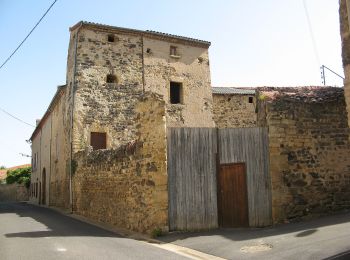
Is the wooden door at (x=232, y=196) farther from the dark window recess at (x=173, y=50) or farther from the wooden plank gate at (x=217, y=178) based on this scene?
the dark window recess at (x=173, y=50)

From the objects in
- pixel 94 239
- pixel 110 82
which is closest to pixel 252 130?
pixel 94 239

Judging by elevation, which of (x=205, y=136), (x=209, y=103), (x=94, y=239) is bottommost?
(x=94, y=239)

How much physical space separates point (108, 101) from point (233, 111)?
8643mm

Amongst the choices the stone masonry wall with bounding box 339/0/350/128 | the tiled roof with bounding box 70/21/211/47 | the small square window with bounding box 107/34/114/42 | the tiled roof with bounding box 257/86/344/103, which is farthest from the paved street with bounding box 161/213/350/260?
the tiled roof with bounding box 70/21/211/47

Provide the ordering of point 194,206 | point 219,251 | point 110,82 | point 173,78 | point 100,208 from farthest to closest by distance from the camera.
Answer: point 173,78
point 110,82
point 100,208
point 194,206
point 219,251

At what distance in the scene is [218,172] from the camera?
1007 cm

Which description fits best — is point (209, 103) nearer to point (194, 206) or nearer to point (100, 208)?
point (100, 208)

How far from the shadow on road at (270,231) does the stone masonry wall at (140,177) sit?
2.15 feet

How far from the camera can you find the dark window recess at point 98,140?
61.8 feet

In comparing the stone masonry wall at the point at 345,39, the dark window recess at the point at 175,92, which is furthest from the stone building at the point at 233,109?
the stone masonry wall at the point at 345,39

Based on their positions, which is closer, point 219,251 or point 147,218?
point 219,251

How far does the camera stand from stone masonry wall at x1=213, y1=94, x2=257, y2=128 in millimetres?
23828

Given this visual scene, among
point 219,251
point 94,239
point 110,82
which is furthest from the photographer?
point 110,82

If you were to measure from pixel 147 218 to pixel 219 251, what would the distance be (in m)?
2.97
